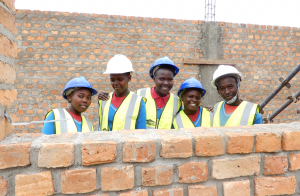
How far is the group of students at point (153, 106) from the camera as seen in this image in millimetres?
2078

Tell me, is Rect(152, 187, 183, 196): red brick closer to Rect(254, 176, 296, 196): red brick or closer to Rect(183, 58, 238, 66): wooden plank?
Rect(254, 176, 296, 196): red brick

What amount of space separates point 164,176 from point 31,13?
4.77m

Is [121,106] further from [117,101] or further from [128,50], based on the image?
[128,50]

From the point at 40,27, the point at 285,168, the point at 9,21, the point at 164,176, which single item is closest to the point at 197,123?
the point at 285,168

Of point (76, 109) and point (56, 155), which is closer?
point (56, 155)

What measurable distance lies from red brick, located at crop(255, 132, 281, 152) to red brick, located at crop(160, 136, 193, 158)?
1.32ft

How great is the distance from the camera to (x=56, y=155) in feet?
3.02

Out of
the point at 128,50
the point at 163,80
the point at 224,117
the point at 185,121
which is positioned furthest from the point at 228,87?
the point at 128,50

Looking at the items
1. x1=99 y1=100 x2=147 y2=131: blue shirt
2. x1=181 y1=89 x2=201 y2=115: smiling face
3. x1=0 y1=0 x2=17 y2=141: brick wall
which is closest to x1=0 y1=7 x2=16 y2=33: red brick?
x1=0 y1=0 x2=17 y2=141: brick wall

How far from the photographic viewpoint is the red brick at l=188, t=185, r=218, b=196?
1.04m

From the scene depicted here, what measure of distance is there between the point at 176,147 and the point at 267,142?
0.54m

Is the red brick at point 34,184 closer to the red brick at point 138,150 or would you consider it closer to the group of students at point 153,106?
the red brick at point 138,150

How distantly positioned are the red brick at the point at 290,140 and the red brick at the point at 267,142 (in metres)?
0.04

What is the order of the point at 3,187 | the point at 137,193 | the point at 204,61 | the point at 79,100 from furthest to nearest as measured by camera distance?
1. the point at 204,61
2. the point at 79,100
3. the point at 137,193
4. the point at 3,187
